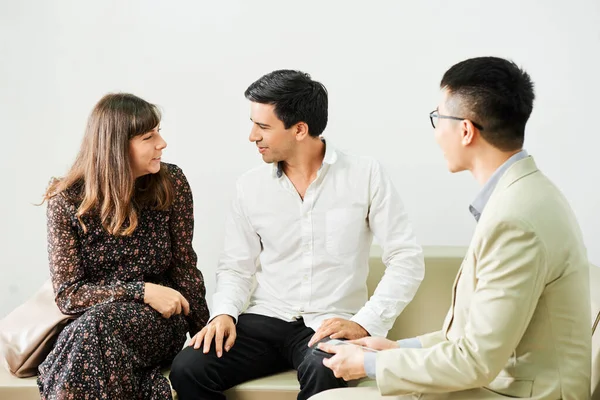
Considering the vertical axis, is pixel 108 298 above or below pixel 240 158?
below

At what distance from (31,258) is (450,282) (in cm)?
197

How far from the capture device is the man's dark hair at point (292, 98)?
2627mm

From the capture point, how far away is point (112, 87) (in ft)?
11.0

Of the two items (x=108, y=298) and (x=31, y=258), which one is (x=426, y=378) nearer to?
(x=108, y=298)

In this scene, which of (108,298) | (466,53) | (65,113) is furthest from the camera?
(65,113)

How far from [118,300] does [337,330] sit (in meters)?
0.76

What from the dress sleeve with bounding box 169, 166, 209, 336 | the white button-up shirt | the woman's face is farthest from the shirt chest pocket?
the woman's face

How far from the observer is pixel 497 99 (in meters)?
1.70

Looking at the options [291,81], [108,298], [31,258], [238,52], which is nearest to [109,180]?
[108,298]

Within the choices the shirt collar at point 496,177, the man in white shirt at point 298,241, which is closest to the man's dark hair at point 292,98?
the man in white shirt at point 298,241

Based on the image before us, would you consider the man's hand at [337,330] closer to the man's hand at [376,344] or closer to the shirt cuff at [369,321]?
the shirt cuff at [369,321]

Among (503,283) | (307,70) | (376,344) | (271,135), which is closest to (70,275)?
(271,135)

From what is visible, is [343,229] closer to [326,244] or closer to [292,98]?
[326,244]

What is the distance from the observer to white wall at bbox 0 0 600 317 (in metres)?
3.16
